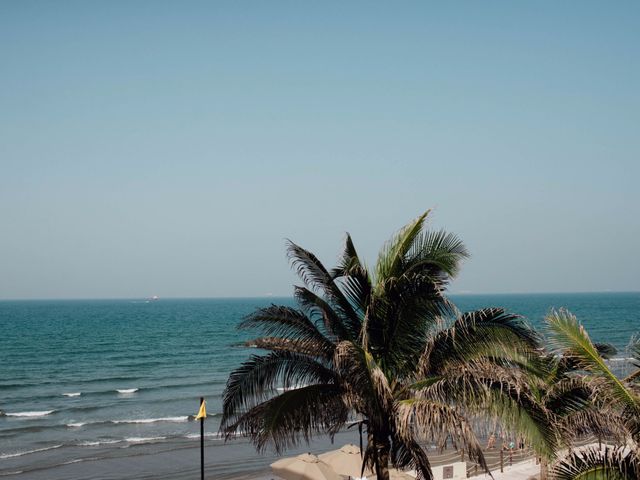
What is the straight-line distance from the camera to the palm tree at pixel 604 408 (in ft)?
27.8

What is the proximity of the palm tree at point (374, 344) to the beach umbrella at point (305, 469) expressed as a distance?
1123cm

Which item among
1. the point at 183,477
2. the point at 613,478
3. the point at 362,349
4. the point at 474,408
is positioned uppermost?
the point at 362,349

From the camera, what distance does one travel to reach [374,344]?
35.4 ft

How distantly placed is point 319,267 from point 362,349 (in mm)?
1778

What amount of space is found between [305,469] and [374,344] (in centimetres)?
1240

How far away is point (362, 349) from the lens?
956cm

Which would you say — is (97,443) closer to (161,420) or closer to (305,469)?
(161,420)

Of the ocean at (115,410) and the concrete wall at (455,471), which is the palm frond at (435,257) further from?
the concrete wall at (455,471)

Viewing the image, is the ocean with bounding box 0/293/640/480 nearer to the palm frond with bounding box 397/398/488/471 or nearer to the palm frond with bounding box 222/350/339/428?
the palm frond with bounding box 222/350/339/428

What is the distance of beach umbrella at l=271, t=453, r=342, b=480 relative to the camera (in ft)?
71.3

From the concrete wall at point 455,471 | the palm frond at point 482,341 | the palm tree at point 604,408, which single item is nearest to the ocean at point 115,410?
the palm frond at point 482,341

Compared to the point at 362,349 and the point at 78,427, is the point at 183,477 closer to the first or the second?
the point at 78,427

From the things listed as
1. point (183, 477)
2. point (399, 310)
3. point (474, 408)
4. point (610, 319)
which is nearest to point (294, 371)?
point (399, 310)

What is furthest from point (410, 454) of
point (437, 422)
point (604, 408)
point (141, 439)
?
point (141, 439)
